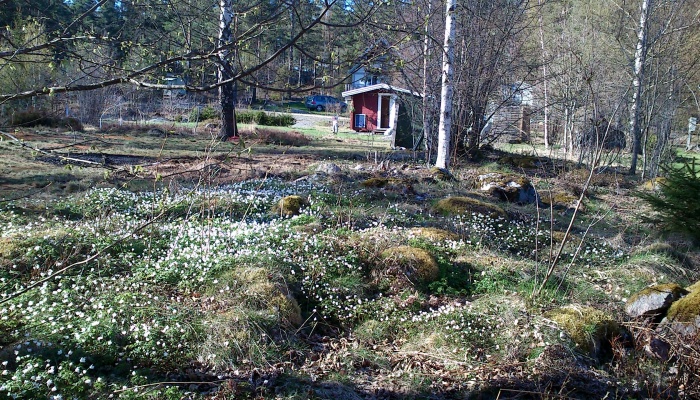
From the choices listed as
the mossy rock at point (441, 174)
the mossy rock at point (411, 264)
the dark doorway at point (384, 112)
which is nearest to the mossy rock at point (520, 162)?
the mossy rock at point (441, 174)

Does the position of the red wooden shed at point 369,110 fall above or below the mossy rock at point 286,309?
above

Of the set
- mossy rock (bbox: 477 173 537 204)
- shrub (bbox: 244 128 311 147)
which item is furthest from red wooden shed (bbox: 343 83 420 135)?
mossy rock (bbox: 477 173 537 204)

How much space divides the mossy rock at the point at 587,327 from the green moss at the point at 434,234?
1.97m

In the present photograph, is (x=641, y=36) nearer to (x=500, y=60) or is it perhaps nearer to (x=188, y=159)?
(x=500, y=60)

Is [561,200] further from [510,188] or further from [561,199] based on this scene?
[510,188]

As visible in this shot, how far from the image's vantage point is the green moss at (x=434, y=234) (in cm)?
715

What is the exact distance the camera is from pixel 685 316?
5312 millimetres

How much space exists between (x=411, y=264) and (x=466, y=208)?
109 inches

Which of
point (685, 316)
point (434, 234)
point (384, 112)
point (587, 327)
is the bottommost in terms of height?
point (587, 327)

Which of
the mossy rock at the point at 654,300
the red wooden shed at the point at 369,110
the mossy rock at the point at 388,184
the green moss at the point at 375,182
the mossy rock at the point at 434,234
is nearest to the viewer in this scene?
the mossy rock at the point at 654,300

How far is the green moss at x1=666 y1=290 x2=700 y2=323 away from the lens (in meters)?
5.27

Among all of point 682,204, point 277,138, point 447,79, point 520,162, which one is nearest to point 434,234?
point 682,204

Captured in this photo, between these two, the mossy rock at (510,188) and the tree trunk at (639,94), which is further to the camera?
the tree trunk at (639,94)

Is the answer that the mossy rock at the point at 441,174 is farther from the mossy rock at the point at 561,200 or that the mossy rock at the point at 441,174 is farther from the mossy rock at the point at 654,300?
the mossy rock at the point at 654,300
